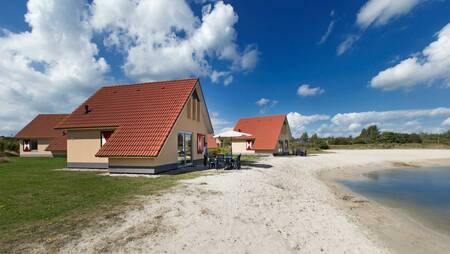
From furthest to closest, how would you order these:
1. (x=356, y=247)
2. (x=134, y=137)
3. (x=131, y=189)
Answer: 1. (x=134, y=137)
2. (x=131, y=189)
3. (x=356, y=247)

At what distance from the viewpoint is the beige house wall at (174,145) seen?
12.5 metres

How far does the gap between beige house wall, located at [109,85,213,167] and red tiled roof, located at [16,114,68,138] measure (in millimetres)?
21512

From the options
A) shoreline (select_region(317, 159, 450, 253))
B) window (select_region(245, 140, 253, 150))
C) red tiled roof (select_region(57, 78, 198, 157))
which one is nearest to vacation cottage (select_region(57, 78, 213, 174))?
red tiled roof (select_region(57, 78, 198, 157))

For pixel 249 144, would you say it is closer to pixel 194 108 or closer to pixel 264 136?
pixel 264 136

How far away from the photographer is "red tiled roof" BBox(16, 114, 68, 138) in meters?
29.8

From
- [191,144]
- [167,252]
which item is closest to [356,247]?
[167,252]

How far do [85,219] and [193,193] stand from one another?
10.3 feet

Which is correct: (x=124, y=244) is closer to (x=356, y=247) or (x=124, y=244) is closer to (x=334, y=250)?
(x=334, y=250)

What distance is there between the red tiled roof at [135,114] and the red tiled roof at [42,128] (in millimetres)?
17121

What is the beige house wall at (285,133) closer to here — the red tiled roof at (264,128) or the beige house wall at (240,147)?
the red tiled roof at (264,128)

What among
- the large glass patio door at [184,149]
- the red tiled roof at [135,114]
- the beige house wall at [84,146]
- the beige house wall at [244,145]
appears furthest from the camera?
the beige house wall at [244,145]

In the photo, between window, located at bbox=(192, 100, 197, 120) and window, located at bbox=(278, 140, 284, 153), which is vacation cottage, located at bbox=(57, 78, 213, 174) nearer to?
window, located at bbox=(192, 100, 197, 120)

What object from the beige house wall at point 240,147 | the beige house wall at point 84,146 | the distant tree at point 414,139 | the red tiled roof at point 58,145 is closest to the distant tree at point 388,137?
the distant tree at point 414,139

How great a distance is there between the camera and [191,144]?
1628cm
